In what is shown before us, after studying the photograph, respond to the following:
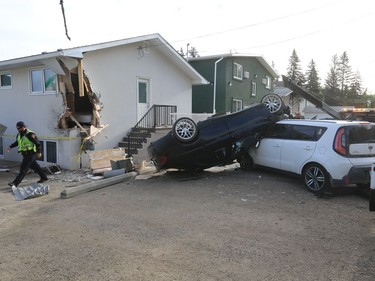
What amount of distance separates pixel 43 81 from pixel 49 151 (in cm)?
254

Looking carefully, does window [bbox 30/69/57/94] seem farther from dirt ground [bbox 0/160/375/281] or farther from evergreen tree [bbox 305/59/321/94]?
Result: evergreen tree [bbox 305/59/321/94]

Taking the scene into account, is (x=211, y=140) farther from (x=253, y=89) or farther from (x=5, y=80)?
(x=253, y=89)

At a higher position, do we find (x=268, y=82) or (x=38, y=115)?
(x=268, y=82)

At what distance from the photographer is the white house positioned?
11227mm

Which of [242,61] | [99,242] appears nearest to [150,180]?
[99,242]

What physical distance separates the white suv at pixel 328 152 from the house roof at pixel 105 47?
22.5ft

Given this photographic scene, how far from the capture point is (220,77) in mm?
22203

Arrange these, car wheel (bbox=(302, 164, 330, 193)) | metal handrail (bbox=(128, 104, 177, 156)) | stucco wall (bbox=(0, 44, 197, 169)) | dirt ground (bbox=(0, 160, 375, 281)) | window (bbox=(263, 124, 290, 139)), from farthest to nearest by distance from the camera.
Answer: metal handrail (bbox=(128, 104, 177, 156)) → stucco wall (bbox=(0, 44, 197, 169)) → window (bbox=(263, 124, 290, 139)) → car wheel (bbox=(302, 164, 330, 193)) → dirt ground (bbox=(0, 160, 375, 281))

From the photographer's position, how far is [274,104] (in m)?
9.59

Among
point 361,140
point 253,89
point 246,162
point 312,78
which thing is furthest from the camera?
point 312,78

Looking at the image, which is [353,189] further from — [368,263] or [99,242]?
[99,242]

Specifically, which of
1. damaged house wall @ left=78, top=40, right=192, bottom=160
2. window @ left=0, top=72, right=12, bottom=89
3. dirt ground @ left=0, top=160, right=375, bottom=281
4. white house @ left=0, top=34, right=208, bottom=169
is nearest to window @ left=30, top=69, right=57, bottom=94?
white house @ left=0, top=34, right=208, bottom=169

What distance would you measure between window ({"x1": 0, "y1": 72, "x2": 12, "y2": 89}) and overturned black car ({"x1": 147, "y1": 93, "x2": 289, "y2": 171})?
816cm

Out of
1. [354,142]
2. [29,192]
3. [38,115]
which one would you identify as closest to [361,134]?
[354,142]
